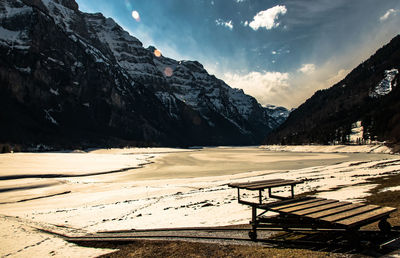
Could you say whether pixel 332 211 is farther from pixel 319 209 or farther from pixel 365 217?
pixel 365 217

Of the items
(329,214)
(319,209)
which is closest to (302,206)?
(319,209)

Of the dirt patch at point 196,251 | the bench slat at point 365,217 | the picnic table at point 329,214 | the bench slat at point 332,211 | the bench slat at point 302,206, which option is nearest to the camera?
the bench slat at point 365,217

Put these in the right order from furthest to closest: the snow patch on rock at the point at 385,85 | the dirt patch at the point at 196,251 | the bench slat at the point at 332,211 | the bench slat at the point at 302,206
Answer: the snow patch on rock at the point at 385,85 → the bench slat at the point at 302,206 → the dirt patch at the point at 196,251 → the bench slat at the point at 332,211

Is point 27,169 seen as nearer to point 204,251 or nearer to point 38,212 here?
point 38,212

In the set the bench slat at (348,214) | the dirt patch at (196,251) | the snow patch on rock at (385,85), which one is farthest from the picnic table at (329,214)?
the snow patch on rock at (385,85)

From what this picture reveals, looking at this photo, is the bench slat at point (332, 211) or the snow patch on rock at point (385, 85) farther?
the snow patch on rock at point (385, 85)

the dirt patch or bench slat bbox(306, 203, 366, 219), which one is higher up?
bench slat bbox(306, 203, 366, 219)

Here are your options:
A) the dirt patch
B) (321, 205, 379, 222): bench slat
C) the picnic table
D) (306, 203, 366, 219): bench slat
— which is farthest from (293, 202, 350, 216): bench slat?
the dirt patch

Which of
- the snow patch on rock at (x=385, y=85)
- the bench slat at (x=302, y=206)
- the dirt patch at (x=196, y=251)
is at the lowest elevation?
the dirt patch at (x=196, y=251)

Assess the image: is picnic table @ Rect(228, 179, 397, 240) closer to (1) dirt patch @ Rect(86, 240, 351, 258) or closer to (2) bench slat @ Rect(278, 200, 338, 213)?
(2) bench slat @ Rect(278, 200, 338, 213)

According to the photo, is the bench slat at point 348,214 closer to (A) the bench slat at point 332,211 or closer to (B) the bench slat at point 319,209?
(A) the bench slat at point 332,211

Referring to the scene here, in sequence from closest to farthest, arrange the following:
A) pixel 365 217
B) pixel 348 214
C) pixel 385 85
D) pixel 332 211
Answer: pixel 365 217, pixel 348 214, pixel 332 211, pixel 385 85

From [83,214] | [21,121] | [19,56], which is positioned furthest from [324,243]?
[19,56]

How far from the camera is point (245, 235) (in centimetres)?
934
